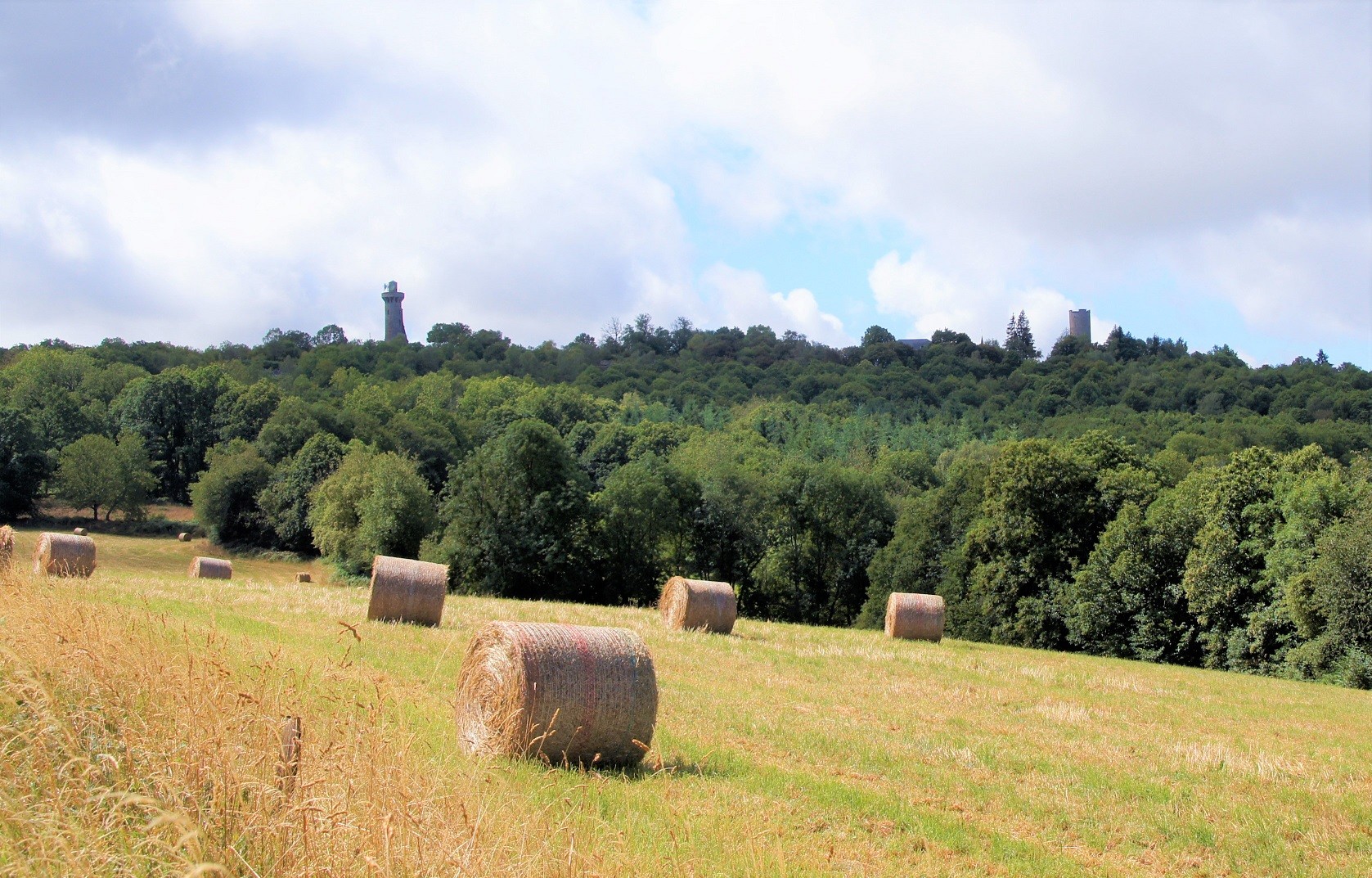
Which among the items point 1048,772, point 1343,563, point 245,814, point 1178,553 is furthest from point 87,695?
point 1178,553

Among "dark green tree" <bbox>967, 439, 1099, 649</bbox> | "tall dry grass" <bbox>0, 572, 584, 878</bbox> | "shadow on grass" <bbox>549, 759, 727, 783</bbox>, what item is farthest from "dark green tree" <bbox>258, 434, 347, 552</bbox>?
"tall dry grass" <bbox>0, 572, 584, 878</bbox>

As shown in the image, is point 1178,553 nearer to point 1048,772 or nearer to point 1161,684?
point 1161,684

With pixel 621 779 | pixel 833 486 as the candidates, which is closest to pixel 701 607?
pixel 621 779

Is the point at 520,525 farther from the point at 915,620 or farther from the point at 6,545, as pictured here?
the point at 6,545

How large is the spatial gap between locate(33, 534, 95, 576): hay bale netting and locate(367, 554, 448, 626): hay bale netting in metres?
8.19

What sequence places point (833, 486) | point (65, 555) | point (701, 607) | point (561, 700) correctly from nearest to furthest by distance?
point (561, 700) → point (65, 555) → point (701, 607) → point (833, 486)

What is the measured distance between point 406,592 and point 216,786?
14.9m

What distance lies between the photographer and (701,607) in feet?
79.9

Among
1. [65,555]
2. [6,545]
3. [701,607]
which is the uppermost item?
[6,545]

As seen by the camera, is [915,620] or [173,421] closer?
[915,620]

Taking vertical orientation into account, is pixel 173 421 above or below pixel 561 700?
above

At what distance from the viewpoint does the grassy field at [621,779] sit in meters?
5.35

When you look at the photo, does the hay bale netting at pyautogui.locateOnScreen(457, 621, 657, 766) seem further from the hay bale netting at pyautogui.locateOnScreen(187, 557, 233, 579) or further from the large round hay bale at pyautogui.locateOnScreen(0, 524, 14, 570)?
the hay bale netting at pyautogui.locateOnScreen(187, 557, 233, 579)

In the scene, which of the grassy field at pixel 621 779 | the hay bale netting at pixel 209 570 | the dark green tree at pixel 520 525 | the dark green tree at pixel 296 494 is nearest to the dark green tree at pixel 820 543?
the dark green tree at pixel 520 525
